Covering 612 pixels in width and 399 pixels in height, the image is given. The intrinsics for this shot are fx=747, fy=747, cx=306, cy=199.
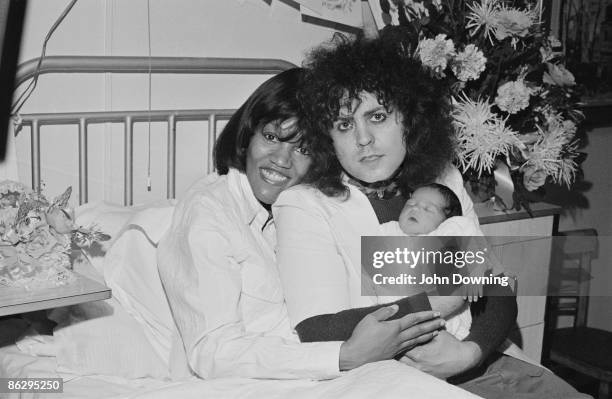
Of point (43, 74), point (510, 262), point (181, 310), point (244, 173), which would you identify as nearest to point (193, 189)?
point (244, 173)

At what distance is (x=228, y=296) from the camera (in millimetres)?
1501

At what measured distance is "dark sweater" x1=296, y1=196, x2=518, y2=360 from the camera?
1.49m

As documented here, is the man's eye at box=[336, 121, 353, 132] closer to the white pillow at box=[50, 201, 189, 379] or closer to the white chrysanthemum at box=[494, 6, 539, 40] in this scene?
the white pillow at box=[50, 201, 189, 379]

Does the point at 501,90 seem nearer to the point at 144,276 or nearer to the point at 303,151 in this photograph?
the point at 303,151

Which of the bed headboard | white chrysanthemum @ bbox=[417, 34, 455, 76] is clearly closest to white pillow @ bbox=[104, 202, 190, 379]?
the bed headboard

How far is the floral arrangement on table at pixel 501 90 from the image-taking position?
224cm

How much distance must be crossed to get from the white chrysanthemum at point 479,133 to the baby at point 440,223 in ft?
2.01

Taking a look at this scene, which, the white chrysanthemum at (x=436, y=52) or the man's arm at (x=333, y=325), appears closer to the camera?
the man's arm at (x=333, y=325)

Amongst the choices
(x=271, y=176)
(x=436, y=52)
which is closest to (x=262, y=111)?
(x=271, y=176)

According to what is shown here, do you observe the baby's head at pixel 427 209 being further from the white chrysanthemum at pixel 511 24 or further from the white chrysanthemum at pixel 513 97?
the white chrysanthemum at pixel 511 24

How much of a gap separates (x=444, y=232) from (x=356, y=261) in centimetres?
20

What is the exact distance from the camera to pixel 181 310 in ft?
5.05

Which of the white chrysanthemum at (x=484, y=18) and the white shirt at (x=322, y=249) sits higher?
the white chrysanthemum at (x=484, y=18)

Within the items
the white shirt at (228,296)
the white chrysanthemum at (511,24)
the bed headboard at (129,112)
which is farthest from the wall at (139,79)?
the white chrysanthemum at (511,24)
